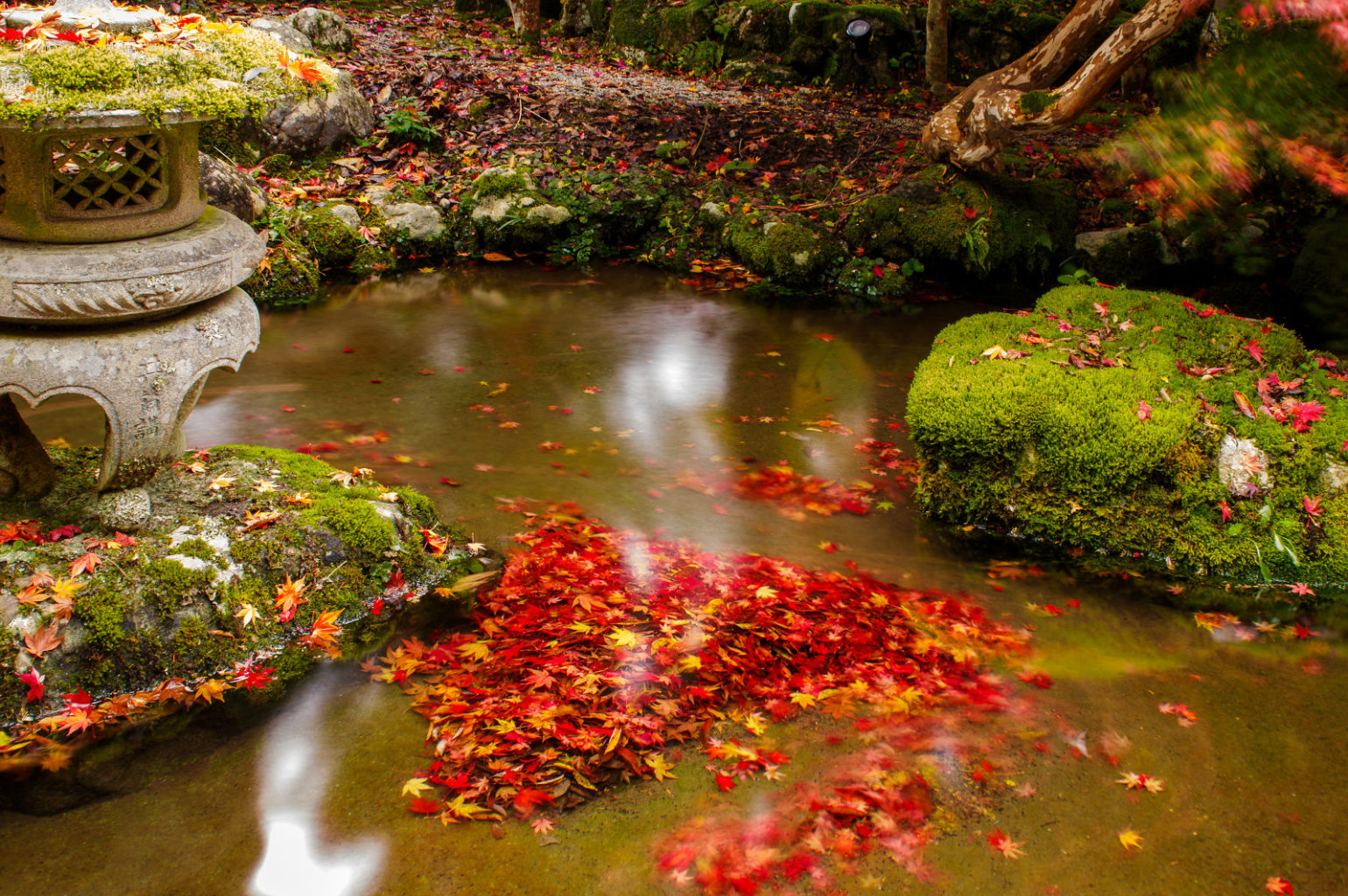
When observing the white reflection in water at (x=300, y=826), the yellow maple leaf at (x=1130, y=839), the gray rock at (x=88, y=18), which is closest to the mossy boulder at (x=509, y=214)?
the gray rock at (x=88, y=18)

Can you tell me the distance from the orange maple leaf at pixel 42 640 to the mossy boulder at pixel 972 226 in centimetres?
845

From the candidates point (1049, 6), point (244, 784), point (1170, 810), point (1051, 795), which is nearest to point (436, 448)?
point (244, 784)

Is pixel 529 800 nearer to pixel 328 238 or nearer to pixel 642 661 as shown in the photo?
pixel 642 661

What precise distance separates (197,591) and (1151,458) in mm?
4808

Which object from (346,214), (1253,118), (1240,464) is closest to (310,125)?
(346,214)

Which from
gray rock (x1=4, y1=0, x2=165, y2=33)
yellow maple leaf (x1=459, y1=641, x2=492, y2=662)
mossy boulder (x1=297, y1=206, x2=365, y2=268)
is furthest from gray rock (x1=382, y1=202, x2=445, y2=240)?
yellow maple leaf (x1=459, y1=641, x2=492, y2=662)

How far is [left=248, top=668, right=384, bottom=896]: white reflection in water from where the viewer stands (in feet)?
9.80

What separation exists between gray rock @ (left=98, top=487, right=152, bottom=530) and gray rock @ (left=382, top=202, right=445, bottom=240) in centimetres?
669

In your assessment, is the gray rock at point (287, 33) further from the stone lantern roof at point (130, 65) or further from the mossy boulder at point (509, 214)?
the stone lantern roof at point (130, 65)

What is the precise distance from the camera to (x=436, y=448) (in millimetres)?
5996

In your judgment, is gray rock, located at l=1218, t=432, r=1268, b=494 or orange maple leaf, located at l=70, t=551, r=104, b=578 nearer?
orange maple leaf, located at l=70, t=551, r=104, b=578

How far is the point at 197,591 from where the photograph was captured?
3.92 metres

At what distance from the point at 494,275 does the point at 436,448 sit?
4519 millimetres

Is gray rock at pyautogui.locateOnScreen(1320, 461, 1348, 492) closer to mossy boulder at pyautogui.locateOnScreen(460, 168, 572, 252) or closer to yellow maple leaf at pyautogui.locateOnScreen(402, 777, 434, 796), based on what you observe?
yellow maple leaf at pyautogui.locateOnScreen(402, 777, 434, 796)
